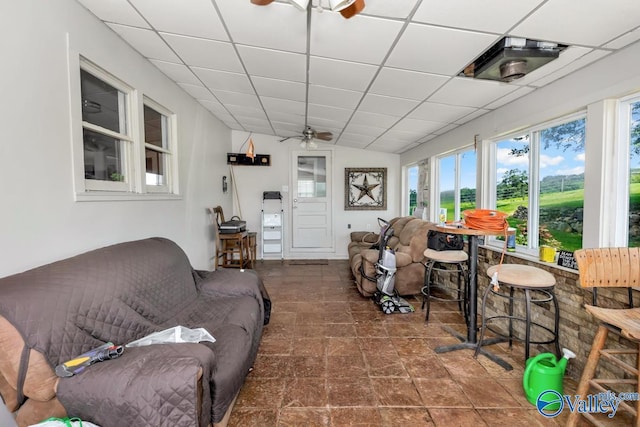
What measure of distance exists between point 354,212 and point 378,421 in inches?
179

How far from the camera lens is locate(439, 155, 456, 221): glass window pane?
4.01m

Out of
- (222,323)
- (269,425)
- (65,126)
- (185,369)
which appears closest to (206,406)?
(185,369)

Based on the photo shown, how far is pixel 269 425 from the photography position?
5.15 feet

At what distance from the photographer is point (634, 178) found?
1.80 m

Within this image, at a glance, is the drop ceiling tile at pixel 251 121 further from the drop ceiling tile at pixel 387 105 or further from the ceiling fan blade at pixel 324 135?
the drop ceiling tile at pixel 387 105

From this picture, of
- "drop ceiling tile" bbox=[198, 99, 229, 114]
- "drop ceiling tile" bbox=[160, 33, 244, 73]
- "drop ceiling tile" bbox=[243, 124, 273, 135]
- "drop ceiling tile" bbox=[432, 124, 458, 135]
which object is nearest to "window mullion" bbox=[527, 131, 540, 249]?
"drop ceiling tile" bbox=[432, 124, 458, 135]

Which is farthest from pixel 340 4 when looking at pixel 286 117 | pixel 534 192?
pixel 286 117

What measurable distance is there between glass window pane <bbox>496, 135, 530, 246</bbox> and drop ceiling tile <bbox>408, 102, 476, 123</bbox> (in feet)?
1.73

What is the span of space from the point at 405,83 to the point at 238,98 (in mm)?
2171

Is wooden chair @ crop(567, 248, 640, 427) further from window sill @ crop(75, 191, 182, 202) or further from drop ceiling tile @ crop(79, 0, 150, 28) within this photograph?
drop ceiling tile @ crop(79, 0, 150, 28)

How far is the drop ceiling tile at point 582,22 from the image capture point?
1.38 meters

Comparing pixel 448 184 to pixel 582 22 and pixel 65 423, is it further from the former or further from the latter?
pixel 65 423

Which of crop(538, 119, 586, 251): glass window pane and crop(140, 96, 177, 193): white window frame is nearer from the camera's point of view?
crop(538, 119, 586, 251): glass window pane

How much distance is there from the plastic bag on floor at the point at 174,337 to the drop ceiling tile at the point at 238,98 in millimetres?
2845
